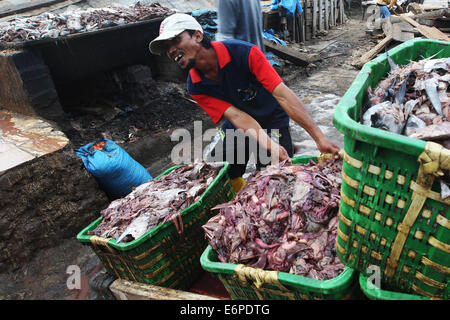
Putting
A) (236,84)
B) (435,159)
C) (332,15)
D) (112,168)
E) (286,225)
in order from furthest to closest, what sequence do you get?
1. (332,15)
2. (112,168)
3. (236,84)
4. (286,225)
5. (435,159)

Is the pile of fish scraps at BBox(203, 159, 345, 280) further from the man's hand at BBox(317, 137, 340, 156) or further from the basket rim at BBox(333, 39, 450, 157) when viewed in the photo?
the basket rim at BBox(333, 39, 450, 157)

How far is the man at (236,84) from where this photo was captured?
2.37 meters

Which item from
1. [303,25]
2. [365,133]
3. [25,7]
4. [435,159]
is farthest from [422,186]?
[303,25]

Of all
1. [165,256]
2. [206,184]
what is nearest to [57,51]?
[206,184]

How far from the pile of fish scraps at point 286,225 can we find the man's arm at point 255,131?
431 mm

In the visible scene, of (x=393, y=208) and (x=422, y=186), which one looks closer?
(x=422, y=186)

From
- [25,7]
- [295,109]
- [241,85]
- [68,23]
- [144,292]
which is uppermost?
[25,7]

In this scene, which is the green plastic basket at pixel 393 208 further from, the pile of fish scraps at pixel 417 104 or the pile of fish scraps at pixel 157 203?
the pile of fish scraps at pixel 157 203

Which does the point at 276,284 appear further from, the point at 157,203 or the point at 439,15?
the point at 439,15

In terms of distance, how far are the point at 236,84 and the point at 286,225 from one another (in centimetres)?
142

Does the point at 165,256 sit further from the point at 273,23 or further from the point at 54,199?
the point at 273,23

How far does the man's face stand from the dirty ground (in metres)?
1.80

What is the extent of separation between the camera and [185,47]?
239 cm

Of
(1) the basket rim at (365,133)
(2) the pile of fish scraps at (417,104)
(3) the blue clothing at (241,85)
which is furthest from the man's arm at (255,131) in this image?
(1) the basket rim at (365,133)
